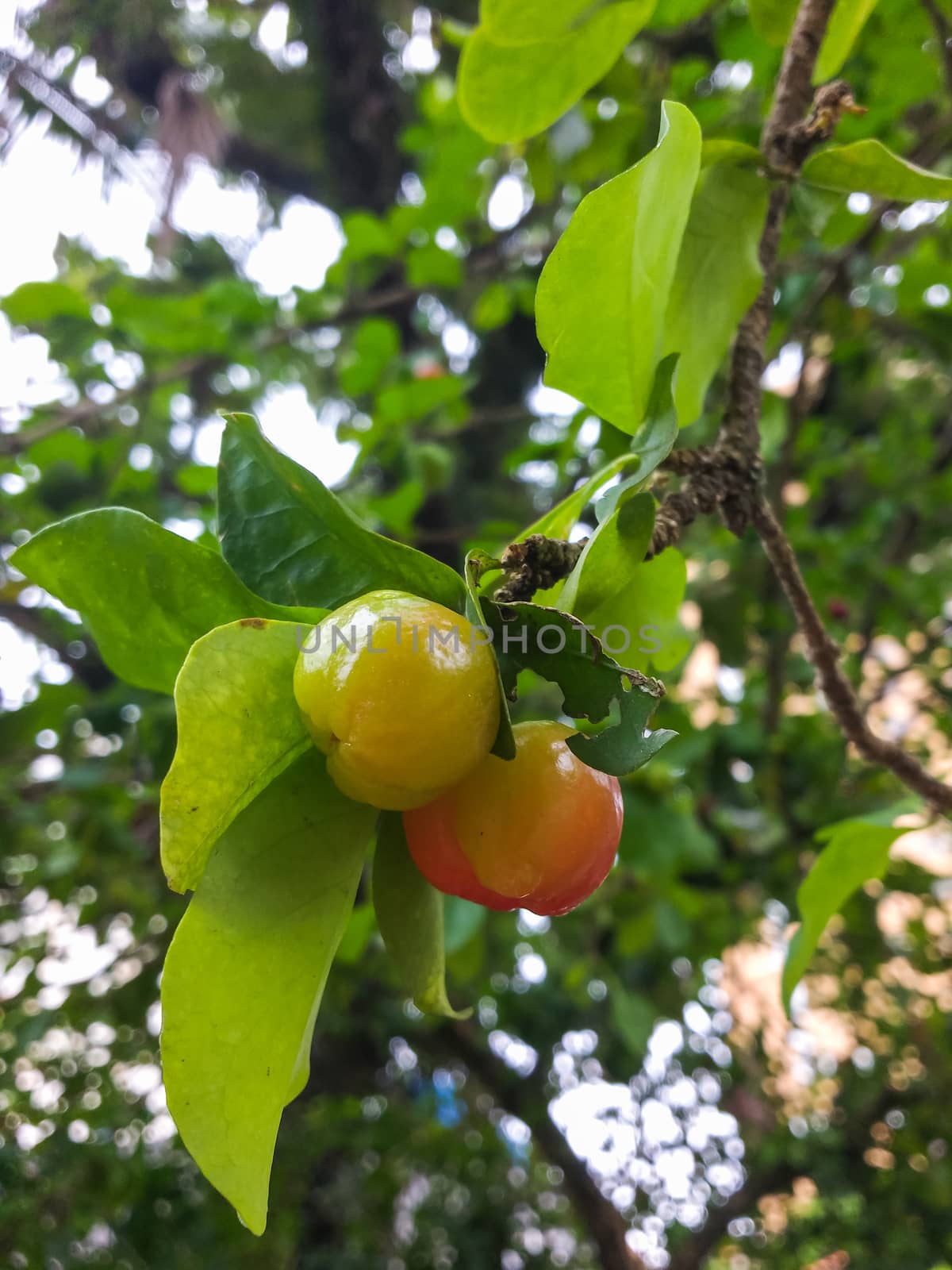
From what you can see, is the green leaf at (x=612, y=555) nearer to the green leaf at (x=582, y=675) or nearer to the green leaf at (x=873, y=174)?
the green leaf at (x=582, y=675)

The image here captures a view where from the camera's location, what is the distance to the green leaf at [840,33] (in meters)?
0.60

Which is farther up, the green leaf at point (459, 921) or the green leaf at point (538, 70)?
the green leaf at point (538, 70)

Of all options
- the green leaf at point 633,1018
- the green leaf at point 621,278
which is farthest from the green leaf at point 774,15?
the green leaf at point 633,1018

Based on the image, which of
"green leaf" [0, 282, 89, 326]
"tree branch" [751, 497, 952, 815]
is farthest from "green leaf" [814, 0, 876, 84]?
"green leaf" [0, 282, 89, 326]

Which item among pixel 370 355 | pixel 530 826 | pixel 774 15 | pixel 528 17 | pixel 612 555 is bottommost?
pixel 530 826

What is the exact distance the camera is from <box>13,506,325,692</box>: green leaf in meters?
0.40

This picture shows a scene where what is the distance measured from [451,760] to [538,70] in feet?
1.74

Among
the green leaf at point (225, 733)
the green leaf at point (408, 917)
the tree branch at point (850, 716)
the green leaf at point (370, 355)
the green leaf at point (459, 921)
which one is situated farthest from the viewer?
the green leaf at point (370, 355)

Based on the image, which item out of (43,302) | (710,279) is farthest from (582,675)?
(43,302)

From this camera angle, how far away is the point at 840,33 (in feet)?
2.02

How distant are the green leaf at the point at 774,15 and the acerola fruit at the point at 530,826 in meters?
0.65

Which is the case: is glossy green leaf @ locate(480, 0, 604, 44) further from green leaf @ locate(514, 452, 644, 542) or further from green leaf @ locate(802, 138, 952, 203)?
green leaf @ locate(514, 452, 644, 542)

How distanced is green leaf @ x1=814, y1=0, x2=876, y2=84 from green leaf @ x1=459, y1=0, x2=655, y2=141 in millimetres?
161

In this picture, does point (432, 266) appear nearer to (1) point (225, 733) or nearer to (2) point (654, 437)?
(2) point (654, 437)
